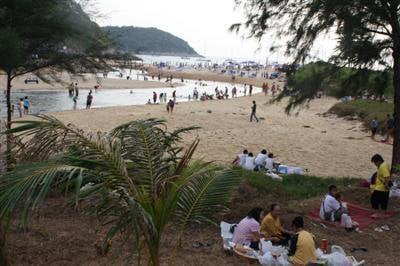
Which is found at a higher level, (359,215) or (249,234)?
(249,234)

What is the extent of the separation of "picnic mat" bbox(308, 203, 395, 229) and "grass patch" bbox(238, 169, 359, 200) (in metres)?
1.35

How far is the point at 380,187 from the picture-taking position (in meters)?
10.4

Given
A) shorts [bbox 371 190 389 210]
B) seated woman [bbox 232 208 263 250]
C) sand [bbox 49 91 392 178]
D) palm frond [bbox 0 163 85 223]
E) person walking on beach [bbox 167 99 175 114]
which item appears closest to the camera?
palm frond [bbox 0 163 85 223]

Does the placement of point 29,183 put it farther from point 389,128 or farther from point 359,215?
point 389,128

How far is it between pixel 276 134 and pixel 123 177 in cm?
2294

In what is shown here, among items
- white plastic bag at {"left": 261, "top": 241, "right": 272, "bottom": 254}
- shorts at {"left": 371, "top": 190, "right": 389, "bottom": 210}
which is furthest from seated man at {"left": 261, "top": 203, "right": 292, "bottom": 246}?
shorts at {"left": 371, "top": 190, "right": 389, "bottom": 210}

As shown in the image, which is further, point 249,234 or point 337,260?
point 249,234

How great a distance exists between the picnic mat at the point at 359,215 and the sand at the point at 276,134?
4355 millimetres

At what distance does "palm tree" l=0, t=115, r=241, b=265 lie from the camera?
11.8 ft

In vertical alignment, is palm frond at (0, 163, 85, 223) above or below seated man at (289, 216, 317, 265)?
above

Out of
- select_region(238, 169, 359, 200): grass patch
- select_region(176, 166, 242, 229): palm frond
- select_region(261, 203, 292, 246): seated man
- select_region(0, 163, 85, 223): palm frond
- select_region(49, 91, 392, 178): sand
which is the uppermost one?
select_region(0, 163, 85, 223): palm frond

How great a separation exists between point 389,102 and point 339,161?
15.8 m

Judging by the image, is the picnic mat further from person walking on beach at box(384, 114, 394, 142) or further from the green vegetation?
person walking on beach at box(384, 114, 394, 142)

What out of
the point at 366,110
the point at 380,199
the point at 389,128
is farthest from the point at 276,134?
the point at 380,199
